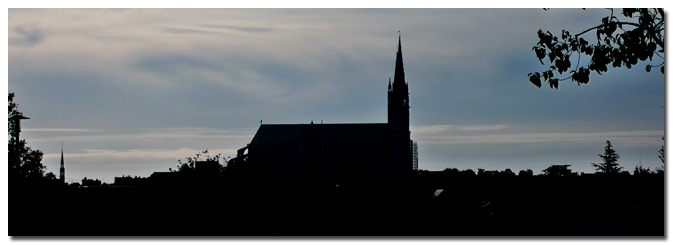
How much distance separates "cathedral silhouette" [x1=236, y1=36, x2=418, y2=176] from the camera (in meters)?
119

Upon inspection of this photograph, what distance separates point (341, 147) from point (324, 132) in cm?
395

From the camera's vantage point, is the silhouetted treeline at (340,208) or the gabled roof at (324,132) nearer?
the silhouetted treeline at (340,208)

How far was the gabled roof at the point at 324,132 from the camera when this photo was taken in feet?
403

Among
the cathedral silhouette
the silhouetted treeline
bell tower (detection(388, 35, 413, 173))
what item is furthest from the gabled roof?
the silhouetted treeline

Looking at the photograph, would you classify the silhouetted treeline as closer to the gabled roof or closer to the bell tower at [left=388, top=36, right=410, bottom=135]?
the bell tower at [left=388, top=36, right=410, bottom=135]

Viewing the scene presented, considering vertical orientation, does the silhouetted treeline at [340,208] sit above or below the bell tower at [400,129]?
below

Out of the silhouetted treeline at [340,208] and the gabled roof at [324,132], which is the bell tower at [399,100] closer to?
the gabled roof at [324,132]

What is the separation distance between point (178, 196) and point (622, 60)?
151 ft

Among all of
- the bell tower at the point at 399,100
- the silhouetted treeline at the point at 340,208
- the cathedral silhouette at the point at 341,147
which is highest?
the bell tower at the point at 399,100

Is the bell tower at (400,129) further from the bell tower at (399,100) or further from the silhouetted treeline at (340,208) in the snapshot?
the silhouetted treeline at (340,208)

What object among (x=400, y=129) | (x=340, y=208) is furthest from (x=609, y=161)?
(x=340, y=208)

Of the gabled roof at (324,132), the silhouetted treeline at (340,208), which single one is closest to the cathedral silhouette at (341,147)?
the gabled roof at (324,132)

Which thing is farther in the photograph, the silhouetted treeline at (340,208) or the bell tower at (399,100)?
the bell tower at (399,100)

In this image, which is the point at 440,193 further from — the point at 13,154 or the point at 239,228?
the point at 13,154
